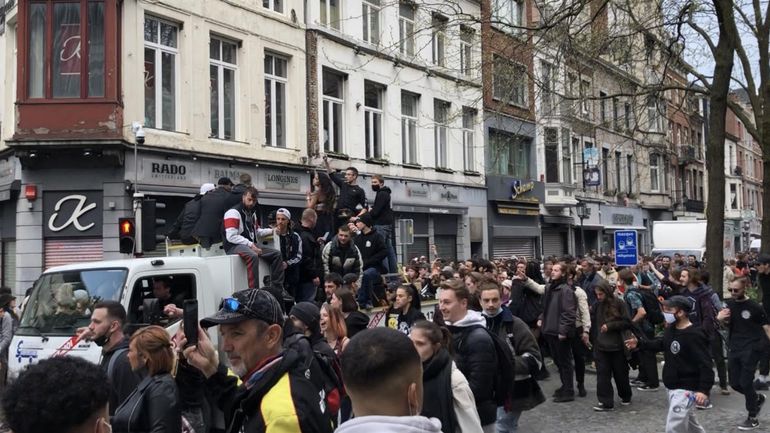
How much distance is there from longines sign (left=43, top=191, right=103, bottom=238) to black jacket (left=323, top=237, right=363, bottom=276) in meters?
8.86

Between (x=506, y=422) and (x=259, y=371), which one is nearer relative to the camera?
(x=259, y=371)

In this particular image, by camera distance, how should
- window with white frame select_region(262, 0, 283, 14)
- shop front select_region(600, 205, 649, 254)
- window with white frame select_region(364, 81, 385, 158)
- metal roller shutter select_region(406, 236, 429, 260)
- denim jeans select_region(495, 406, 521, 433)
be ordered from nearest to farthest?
denim jeans select_region(495, 406, 521, 433)
window with white frame select_region(262, 0, 283, 14)
window with white frame select_region(364, 81, 385, 158)
metal roller shutter select_region(406, 236, 429, 260)
shop front select_region(600, 205, 649, 254)

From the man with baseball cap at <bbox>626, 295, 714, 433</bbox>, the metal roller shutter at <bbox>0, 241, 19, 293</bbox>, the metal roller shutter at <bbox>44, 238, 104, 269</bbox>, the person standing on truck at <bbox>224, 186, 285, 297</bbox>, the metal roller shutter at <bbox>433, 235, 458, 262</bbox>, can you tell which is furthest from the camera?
the metal roller shutter at <bbox>433, 235, 458, 262</bbox>

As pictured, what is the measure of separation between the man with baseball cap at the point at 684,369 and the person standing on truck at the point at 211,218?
545 cm

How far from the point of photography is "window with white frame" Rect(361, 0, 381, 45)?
25.8 m

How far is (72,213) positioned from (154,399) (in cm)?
1511

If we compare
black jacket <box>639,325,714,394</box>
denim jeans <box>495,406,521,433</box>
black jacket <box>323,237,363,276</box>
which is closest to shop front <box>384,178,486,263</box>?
black jacket <box>323,237,363,276</box>

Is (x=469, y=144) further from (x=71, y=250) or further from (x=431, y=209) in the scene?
(x=71, y=250)

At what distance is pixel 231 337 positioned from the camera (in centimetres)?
348

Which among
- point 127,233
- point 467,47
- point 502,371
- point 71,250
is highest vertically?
point 467,47

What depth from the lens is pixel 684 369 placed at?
311 inches

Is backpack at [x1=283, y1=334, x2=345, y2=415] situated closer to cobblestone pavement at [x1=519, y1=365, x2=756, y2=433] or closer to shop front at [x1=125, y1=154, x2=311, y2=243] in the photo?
cobblestone pavement at [x1=519, y1=365, x2=756, y2=433]

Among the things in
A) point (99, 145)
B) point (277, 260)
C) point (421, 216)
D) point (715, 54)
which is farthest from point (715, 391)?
point (421, 216)

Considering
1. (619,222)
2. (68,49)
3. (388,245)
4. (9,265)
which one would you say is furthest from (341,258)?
(619,222)
